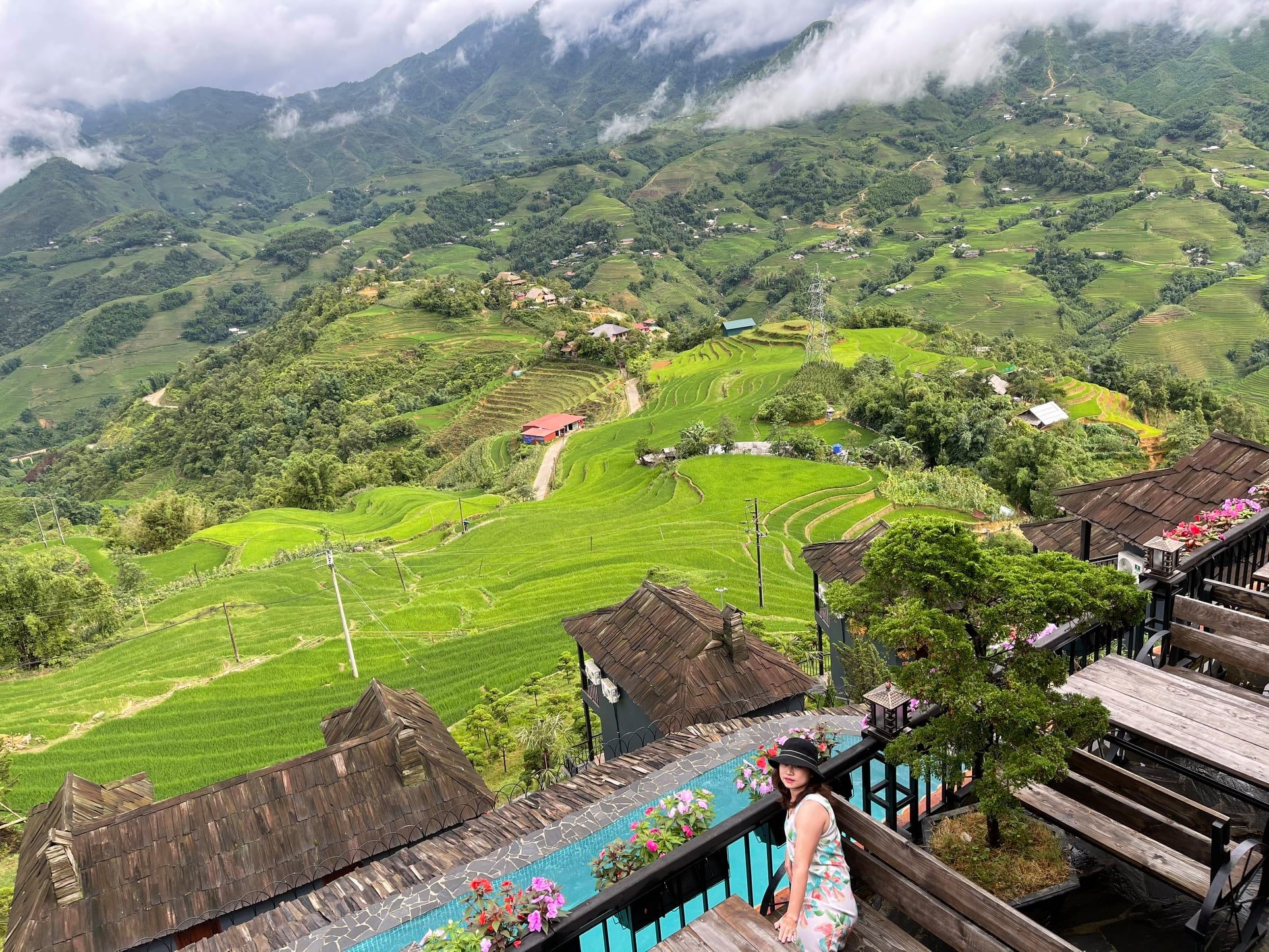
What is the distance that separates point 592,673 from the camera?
1444cm

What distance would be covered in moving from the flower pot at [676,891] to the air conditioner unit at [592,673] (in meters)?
9.60

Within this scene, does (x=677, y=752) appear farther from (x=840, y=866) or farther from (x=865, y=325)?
(x=865, y=325)

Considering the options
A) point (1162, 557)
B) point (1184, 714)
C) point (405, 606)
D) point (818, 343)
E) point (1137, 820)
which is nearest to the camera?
point (1137, 820)

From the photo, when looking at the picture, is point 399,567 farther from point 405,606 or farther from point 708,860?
point 708,860

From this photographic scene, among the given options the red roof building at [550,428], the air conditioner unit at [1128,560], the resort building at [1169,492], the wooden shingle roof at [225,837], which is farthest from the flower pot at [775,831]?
the red roof building at [550,428]

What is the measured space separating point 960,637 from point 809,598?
26.5m

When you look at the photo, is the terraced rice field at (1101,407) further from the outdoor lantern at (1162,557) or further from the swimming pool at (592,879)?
the outdoor lantern at (1162,557)

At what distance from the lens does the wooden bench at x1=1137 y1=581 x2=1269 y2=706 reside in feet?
14.2

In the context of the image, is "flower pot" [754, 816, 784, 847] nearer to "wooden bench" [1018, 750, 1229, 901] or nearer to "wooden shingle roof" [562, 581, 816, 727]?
"wooden bench" [1018, 750, 1229, 901]

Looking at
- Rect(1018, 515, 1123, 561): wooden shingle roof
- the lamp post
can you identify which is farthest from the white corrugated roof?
the lamp post

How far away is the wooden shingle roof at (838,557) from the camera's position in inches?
587

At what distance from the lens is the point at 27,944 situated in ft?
31.0

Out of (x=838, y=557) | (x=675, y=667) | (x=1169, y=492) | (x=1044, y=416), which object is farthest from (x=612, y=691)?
(x=1044, y=416)

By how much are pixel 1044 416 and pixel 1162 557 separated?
166 ft
